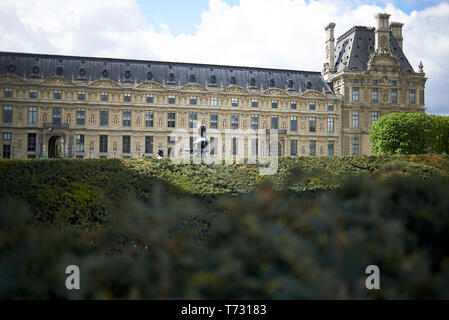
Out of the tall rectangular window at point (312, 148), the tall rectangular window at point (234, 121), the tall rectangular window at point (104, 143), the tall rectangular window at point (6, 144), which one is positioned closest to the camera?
the tall rectangular window at point (6, 144)

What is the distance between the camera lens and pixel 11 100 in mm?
43312

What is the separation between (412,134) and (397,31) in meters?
27.3

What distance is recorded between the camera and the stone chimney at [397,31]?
5797 centimetres

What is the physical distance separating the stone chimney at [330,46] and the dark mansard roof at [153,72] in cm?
316

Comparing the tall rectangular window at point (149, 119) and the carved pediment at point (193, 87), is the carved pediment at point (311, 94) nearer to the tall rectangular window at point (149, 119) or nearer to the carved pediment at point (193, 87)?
the carved pediment at point (193, 87)

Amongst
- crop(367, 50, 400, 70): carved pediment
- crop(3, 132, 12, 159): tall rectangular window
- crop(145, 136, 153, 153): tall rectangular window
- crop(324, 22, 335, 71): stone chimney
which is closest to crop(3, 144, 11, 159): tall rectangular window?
crop(3, 132, 12, 159): tall rectangular window

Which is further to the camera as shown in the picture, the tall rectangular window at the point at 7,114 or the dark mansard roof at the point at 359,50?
the dark mansard roof at the point at 359,50

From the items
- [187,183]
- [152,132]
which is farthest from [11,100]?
[187,183]

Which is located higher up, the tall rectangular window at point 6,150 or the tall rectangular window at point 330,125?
the tall rectangular window at point 330,125

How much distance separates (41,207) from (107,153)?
128 feet

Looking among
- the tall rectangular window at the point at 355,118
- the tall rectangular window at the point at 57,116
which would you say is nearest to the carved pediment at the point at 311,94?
the tall rectangular window at the point at 355,118

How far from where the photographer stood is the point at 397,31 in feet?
192

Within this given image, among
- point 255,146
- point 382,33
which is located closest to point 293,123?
point 255,146
